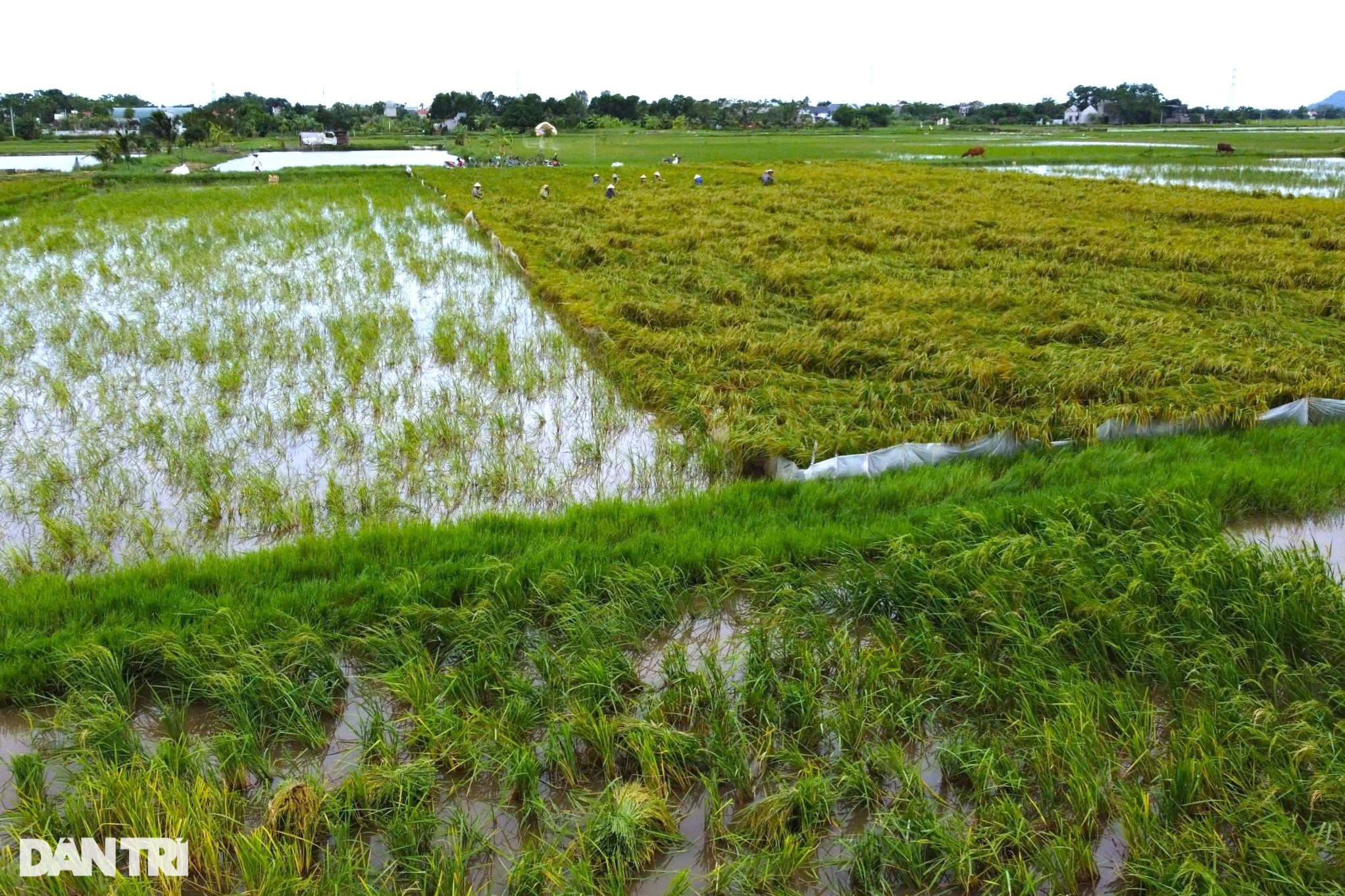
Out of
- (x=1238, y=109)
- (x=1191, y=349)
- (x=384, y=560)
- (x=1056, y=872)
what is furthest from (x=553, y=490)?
(x=1238, y=109)

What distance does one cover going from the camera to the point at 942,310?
642cm

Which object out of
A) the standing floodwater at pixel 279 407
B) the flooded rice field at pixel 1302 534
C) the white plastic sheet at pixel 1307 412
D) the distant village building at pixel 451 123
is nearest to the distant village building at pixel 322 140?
the distant village building at pixel 451 123

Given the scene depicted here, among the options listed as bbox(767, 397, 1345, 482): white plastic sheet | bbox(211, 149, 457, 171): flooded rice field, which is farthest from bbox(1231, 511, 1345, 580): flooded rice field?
bbox(211, 149, 457, 171): flooded rice field

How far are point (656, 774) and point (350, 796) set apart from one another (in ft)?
2.60

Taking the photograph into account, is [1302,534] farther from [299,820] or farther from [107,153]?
[107,153]

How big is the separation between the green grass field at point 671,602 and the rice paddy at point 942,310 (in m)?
0.06

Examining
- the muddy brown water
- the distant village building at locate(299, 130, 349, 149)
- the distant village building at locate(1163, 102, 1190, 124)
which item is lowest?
the muddy brown water

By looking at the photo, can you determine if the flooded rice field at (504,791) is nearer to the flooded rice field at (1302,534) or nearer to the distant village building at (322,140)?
the flooded rice field at (1302,534)

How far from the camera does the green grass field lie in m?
1.98

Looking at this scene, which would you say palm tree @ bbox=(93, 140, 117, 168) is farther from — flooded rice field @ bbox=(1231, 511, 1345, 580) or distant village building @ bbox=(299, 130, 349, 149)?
flooded rice field @ bbox=(1231, 511, 1345, 580)

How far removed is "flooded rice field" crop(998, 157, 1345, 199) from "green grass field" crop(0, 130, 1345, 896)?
1194 cm

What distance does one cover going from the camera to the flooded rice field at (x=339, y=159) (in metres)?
Answer: 22.4

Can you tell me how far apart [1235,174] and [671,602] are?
71.4 feet

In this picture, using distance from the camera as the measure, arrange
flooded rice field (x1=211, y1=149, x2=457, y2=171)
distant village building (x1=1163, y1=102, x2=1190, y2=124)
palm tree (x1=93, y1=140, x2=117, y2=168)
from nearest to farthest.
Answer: palm tree (x1=93, y1=140, x2=117, y2=168)
flooded rice field (x1=211, y1=149, x2=457, y2=171)
distant village building (x1=1163, y1=102, x2=1190, y2=124)
